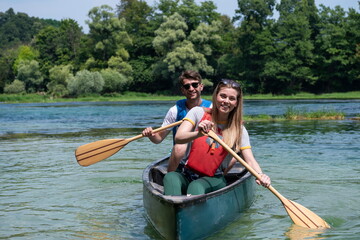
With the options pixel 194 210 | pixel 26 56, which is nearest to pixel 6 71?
pixel 26 56

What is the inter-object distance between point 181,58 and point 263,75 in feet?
28.1

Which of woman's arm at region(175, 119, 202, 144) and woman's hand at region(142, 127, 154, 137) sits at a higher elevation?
woman's arm at region(175, 119, 202, 144)

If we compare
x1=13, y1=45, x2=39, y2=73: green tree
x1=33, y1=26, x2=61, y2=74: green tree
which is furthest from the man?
x1=13, y1=45, x2=39, y2=73: green tree

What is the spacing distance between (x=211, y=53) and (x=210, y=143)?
49101mm

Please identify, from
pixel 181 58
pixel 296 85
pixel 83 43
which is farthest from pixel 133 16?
pixel 296 85

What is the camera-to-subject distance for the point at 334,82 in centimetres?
4841

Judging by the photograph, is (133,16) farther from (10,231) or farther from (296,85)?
(10,231)

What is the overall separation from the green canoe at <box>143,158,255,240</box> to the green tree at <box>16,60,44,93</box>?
175ft

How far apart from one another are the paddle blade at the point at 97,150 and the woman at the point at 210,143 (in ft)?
4.98

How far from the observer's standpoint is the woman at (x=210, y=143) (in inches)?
179

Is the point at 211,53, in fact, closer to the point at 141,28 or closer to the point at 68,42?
the point at 141,28

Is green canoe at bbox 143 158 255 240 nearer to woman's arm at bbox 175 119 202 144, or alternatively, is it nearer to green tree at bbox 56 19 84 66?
woman's arm at bbox 175 119 202 144

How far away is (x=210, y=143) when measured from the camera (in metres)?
4.69

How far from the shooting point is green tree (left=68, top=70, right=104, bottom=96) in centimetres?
4703
